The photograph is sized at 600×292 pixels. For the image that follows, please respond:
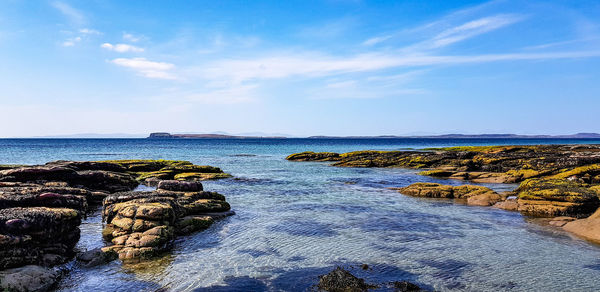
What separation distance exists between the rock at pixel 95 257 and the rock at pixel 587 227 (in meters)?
18.4

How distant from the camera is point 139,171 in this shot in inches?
1507

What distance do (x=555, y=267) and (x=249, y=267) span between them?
393 inches

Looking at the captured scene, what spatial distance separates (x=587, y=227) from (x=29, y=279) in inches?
815

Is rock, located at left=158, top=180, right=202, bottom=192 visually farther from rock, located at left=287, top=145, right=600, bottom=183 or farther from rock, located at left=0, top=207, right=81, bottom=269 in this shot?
rock, located at left=287, top=145, right=600, bottom=183

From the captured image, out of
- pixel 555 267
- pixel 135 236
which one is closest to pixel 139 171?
pixel 135 236

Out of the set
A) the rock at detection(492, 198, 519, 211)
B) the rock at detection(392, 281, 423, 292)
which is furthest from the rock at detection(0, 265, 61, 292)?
the rock at detection(492, 198, 519, 211)

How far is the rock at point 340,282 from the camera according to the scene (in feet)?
31.9

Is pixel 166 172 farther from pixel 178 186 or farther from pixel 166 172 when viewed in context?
pixel 178 186

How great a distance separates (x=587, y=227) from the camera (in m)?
15.5

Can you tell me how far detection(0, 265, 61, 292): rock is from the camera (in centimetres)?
898

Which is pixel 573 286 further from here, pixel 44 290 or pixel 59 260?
pixel 59 260

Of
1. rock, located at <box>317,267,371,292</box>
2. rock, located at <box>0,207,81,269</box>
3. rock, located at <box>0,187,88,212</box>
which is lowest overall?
rock, located at <box>317,267,371,292</box>

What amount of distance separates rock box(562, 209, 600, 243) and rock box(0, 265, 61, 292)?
762 inches

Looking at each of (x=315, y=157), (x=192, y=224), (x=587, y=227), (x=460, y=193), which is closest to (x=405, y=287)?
(x=192, y=224)
